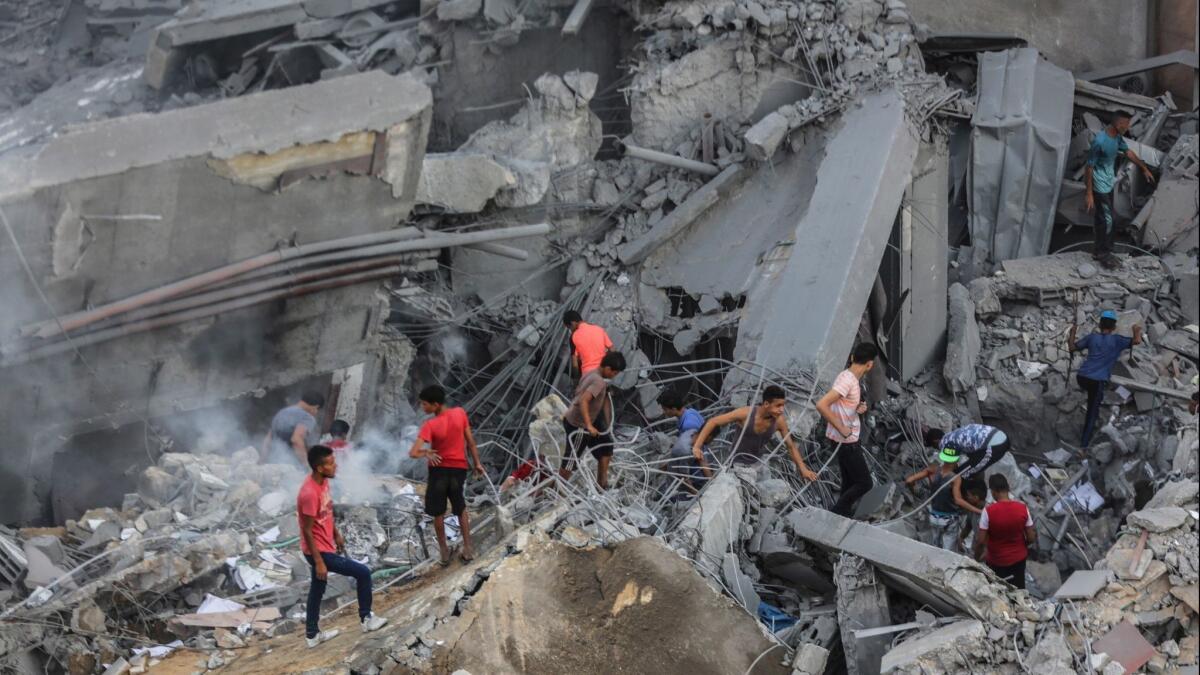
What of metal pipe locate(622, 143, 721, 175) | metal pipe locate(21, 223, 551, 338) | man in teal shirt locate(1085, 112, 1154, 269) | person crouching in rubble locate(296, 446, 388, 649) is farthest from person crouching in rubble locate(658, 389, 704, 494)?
man in teal shirt locate(1085, 112, 1154, 269)

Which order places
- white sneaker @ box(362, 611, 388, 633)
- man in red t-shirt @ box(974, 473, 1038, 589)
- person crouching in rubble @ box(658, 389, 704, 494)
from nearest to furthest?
white sneaker @ box(362, 611, 388, 633) → man in red t-shirt @ box(974, 473, 1038, 589) → person crouching in rubble @ box(658, 389, 704, 494)

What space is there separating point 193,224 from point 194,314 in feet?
2.34

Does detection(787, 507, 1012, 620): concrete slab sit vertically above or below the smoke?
above

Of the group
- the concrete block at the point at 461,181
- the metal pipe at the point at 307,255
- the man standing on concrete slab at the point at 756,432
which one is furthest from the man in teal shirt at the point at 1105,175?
the concrete block at the point at 461,181

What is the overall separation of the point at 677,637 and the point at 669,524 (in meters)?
1.05

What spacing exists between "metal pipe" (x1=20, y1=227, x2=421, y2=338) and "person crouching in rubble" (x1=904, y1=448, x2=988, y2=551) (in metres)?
4.62

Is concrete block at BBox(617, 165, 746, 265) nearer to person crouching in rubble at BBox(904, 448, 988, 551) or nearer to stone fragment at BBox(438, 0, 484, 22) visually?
stone fragment at BBox(438, 0, 484, 22)

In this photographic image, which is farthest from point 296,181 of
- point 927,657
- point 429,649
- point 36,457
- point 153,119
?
point 927,657

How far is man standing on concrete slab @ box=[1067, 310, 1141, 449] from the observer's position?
10.6 meters

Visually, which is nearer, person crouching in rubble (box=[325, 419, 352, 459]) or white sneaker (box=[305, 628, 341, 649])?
white sneaker (box=[305, 628, 341, 649])

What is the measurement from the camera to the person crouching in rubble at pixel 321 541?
25.3ft

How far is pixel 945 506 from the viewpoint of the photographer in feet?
32.6

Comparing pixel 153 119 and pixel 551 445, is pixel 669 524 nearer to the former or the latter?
pixel 551 445

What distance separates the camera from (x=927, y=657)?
767cm
